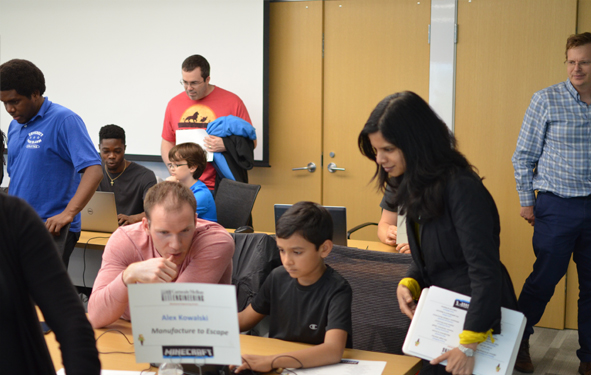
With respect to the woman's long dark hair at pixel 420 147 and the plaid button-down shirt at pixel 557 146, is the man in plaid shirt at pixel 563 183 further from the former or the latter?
the woman's long dark hair at pixel 420 147

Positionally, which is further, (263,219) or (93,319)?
(263,219)

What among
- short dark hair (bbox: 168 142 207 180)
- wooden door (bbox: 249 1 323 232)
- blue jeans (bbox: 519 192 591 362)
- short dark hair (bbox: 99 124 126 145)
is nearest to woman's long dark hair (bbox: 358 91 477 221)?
blue jeans (bbox: 519 192 591 362)

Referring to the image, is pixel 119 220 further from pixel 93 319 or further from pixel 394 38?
pixel 394 38

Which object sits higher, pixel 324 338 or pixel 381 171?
pixel 381 171

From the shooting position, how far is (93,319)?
1873 mm

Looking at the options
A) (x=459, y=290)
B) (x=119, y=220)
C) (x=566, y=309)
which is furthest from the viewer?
(x=566, y=309)

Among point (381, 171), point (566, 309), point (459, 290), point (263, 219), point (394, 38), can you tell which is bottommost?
point (566, 309)

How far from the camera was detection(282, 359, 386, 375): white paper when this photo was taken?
1.59 metres

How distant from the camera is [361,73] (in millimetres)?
4379

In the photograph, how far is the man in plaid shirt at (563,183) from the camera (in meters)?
2.97

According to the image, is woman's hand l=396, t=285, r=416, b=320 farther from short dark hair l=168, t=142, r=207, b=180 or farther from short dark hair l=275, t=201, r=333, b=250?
short dark hair l=168, t=142, r=207, b=180

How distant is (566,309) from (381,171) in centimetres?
279

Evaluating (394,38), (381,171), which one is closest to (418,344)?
(381,171)

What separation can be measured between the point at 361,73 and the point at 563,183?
1858 millimetres
